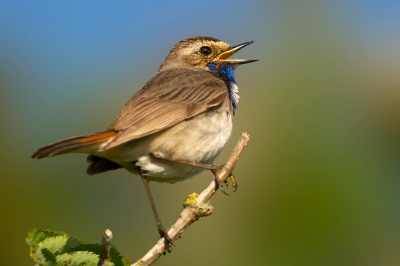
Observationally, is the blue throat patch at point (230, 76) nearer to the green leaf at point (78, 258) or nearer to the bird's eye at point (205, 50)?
the bird's eye at point (205, 50)

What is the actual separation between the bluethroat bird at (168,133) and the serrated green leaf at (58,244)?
1.04m

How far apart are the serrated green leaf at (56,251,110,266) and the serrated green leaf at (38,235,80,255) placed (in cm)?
6

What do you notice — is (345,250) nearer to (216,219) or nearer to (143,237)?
(216,219)

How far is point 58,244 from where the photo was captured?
132 inches

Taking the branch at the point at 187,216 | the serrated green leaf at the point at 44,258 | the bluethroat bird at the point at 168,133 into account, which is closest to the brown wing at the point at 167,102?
the bluethroat bird at the point at 168,133

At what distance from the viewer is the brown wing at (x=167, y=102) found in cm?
477

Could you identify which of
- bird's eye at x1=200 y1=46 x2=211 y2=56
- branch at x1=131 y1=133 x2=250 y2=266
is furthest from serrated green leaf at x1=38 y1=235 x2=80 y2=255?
bird's eye at x1=200 y1=46 x2=211 y2=56

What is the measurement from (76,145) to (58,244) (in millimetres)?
1020

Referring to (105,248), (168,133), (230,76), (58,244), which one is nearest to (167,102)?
(168,133)

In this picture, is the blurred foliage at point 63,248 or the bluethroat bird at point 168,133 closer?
the blurred foliage at point 63,248

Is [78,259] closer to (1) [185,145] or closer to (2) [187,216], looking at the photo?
(2) [187,216]

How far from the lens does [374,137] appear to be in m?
7.45

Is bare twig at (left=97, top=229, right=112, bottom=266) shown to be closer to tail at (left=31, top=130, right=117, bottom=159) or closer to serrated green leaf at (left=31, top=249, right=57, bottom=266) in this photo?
serrated green leaf at (left=31, top=249, right=57, bottom=266)

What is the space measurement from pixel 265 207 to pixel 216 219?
55 centimetres
